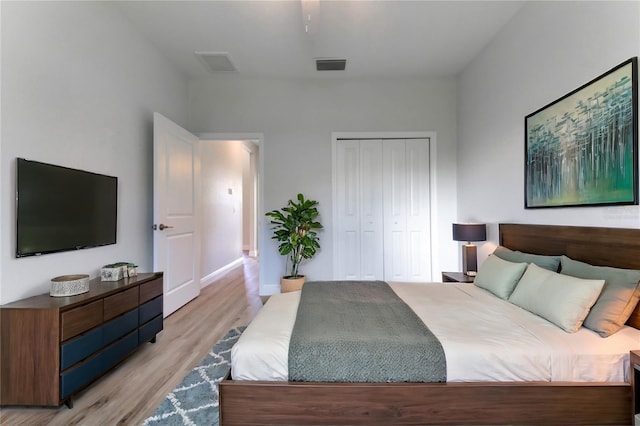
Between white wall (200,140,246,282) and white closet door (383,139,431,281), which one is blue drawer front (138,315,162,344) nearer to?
white wall (200,140,246,282)

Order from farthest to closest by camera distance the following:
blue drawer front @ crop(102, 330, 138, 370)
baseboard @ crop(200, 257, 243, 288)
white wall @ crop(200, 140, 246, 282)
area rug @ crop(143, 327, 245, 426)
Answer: white wall @ crop(200, 140, 246, 282) < baseboard @ crop(200, 257, 243, 288) < blue drawer front @ crop(102, 330, 138, 370) < area rug @ crop(143, 327, 245, 426)

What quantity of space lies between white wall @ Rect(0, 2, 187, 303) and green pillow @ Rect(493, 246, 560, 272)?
3.41 metres

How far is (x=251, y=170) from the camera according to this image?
8.67 m

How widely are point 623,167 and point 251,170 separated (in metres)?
7.86

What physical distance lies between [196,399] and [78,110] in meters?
2.28

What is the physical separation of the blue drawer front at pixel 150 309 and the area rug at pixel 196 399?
23.9 inches

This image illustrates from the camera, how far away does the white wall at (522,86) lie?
6.23 ft

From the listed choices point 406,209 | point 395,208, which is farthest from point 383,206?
point 406,209

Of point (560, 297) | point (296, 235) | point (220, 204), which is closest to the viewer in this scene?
point (560, 297)

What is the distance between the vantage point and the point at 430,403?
139 centimetres

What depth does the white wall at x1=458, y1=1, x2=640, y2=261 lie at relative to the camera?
1.90 metres

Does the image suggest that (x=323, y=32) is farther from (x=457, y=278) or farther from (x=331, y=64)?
(x=457, y=278)

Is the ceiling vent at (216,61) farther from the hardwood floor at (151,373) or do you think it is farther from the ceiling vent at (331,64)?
the hardwood floor at (151,373)

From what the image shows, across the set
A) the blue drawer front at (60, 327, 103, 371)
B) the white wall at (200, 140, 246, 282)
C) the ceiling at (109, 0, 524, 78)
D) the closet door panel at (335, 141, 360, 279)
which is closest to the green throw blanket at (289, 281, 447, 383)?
the blue drawer front at (60, 327, 103, 371)
